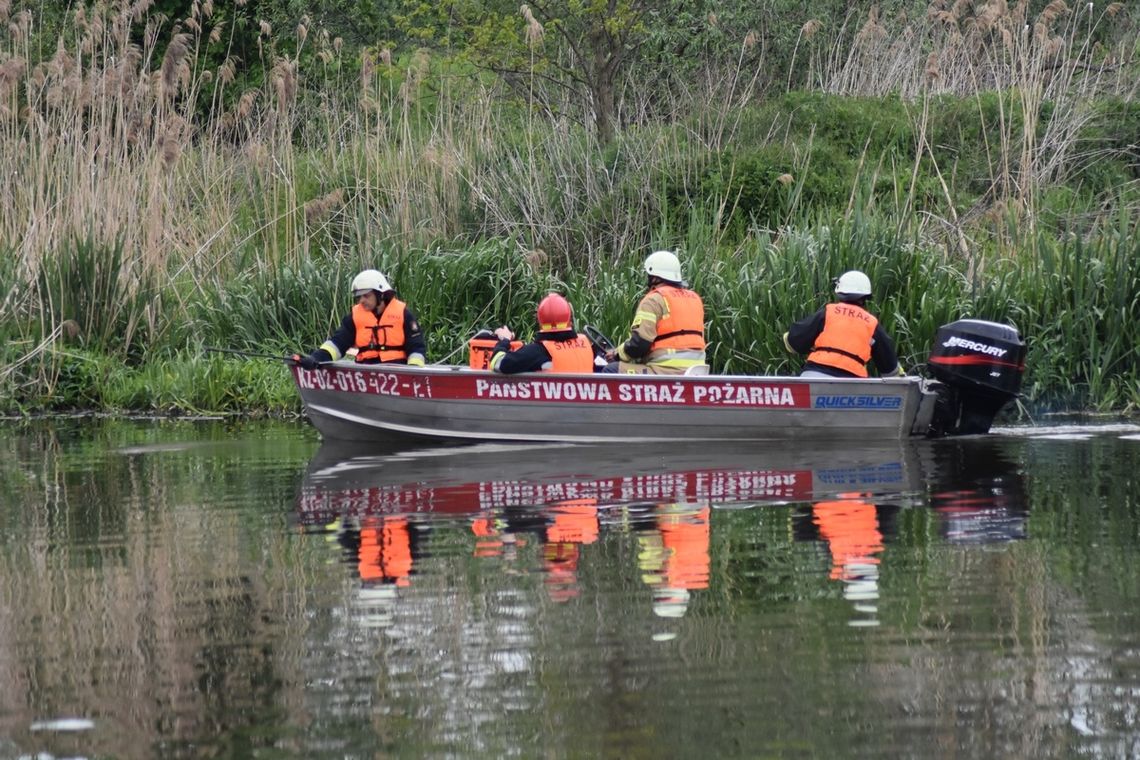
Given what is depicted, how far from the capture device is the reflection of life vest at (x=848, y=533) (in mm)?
7742

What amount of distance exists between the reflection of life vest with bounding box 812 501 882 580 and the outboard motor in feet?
10.7

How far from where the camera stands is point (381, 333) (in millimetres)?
14055

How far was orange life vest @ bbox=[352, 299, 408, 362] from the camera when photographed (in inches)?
553

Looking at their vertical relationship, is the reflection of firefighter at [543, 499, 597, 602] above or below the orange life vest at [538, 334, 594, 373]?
below

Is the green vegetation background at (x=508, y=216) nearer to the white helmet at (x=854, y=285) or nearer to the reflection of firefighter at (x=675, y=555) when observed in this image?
the white helmet at (x=854, y=285)

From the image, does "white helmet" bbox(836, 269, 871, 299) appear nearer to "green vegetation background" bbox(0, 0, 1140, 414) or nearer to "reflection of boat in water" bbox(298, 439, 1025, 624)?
"reflection of boat in water" bbox(298, 439, 1025, 624)

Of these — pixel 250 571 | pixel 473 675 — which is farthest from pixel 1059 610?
pixel 250 571

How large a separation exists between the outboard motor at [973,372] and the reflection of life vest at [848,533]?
3253 mm

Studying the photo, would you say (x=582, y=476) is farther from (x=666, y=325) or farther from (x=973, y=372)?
(x=973, y=372)

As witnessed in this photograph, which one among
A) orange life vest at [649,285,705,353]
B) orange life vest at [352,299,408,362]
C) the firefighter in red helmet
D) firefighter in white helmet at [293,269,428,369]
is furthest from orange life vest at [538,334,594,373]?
orange life vest at [352,299,408,362]

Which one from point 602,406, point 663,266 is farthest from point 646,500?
point 663,266

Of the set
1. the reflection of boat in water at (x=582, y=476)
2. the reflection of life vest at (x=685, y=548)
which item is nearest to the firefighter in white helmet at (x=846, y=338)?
the reflection of boat in water at (x=582, y=476)

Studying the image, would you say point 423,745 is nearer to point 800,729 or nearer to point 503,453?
point 800,729

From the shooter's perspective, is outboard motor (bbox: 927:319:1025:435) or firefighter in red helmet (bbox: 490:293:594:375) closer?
outboard motor (bbox: 927:319:1025:435)
